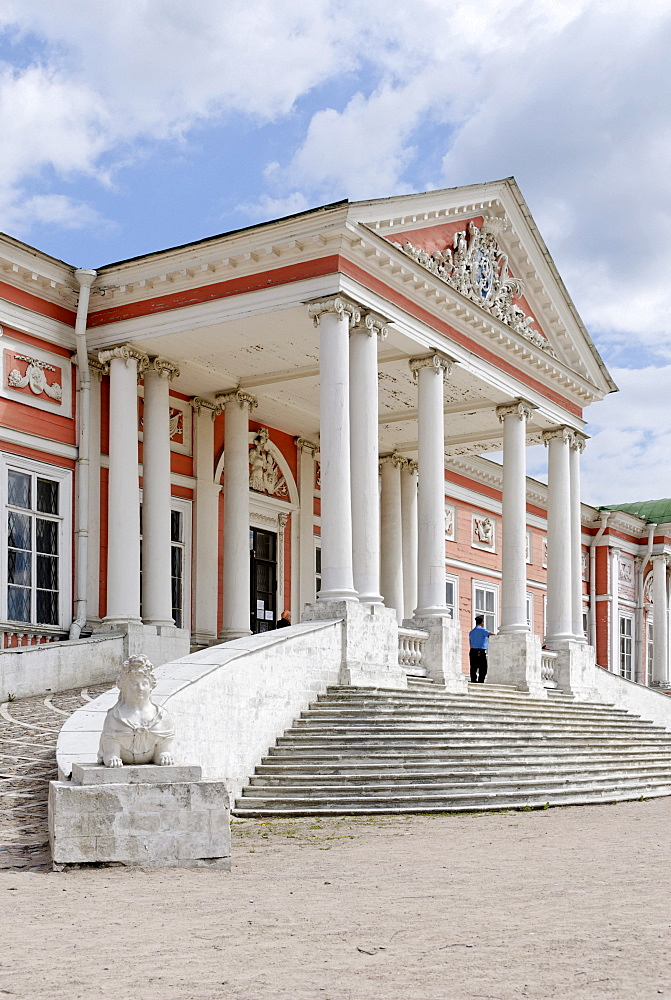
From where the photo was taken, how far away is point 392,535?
74.3 ft

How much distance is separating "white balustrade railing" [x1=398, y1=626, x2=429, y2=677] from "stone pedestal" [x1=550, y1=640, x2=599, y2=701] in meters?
4.91

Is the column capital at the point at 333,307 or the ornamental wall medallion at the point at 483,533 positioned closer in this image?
the column capital at the point at 333,307

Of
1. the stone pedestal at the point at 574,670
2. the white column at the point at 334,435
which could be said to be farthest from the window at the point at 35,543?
the stone pedestal at the point at 574,670

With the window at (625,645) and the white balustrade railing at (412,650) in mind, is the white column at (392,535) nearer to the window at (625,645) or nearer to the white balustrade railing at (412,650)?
the white balustrade railing at (412,650)

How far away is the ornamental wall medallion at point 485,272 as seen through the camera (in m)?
17.3

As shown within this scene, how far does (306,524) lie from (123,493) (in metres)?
6.15

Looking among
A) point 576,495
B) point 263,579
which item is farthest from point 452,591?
point 263,579

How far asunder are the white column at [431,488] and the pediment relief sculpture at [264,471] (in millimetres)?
4285

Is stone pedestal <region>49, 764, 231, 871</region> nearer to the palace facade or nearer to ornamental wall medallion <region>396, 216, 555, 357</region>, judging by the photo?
the palace facade

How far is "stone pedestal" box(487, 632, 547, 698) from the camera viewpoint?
1842 cm

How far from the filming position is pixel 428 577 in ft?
54.3

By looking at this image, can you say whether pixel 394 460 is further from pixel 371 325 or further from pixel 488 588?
pixel 371 325

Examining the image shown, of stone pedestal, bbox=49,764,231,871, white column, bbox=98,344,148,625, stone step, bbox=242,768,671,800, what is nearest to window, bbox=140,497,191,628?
white column, bbox=98,344,148,625

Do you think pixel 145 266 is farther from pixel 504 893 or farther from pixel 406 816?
pixel 504 893
